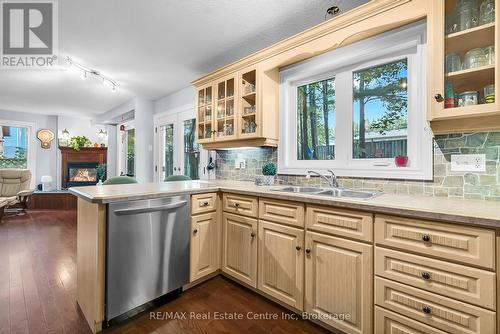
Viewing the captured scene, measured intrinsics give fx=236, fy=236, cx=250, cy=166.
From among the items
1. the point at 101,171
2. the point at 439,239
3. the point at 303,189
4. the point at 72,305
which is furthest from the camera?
the point at 101,171

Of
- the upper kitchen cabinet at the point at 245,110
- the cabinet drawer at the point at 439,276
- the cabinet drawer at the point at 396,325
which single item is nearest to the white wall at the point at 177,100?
the upper kitchen cabinet at the point at 245,110

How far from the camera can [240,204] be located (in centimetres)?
213

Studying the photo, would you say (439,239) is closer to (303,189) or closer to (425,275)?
(425,275)

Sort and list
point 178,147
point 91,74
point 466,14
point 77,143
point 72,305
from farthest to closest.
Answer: point 77,143 < point 178,147 < point 91,74 < point 72,305 < point 466,14

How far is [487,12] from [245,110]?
1.95 m

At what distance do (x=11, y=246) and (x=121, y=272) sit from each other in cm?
291

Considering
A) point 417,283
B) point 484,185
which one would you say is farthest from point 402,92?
point 417,283

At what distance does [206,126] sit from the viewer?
3.16m

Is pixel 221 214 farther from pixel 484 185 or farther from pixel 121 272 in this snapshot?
pixel 484 185

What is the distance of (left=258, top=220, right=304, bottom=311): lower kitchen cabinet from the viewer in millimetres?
1717

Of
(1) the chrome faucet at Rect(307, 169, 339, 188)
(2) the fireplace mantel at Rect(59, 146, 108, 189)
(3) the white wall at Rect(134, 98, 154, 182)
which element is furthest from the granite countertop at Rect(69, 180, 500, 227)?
(2) the fireplace mantel at Rect(59, 146, 108, 189)

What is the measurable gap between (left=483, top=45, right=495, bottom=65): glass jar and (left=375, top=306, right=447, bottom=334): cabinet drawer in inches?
58.0

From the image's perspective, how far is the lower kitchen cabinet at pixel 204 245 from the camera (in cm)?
210

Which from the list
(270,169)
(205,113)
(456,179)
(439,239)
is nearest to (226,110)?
(205,113)
